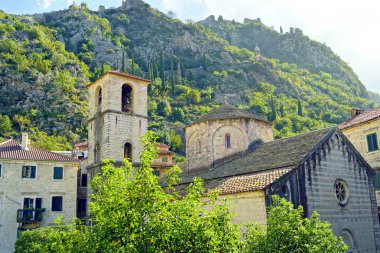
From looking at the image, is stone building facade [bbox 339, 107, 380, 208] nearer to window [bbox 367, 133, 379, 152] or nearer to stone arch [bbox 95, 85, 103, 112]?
window [bbox 367, 133, 379, 152]

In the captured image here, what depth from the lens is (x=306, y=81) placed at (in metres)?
136

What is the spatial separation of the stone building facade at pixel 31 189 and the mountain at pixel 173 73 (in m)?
31.2

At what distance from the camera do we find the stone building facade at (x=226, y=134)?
2798 cm

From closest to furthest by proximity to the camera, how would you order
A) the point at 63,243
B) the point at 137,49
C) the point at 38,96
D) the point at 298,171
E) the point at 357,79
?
1. the point at 63,243
2. the point at 298,171
3. the point at 38,96
4. the point at 137,49
5. the point at 357,79

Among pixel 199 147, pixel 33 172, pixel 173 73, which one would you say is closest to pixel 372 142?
pixel 199 147

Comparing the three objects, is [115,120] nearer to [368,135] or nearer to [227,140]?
[227,140]

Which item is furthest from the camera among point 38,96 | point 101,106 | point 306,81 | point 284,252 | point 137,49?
point 306,81

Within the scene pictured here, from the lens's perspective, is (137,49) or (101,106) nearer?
(101,106)

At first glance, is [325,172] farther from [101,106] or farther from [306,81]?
[306,81]

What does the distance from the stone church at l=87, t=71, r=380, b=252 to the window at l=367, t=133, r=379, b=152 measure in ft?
24.9

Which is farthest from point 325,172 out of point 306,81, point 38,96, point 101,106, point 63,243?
point 306,81

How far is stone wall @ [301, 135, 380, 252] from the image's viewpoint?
20219 millimetres

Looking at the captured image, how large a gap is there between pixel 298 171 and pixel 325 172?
2.23 m

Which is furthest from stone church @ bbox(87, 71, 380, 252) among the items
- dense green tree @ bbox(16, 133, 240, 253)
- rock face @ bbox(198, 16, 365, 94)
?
rock face @ bbox(198, 16, 365, 94)
